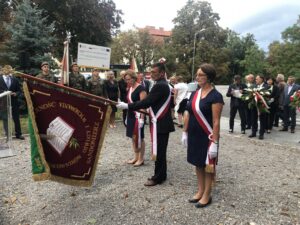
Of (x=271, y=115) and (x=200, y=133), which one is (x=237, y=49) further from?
(x=200, y=133)

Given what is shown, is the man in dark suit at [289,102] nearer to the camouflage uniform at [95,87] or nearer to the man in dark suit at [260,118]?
the man in dark suit at [260,118]

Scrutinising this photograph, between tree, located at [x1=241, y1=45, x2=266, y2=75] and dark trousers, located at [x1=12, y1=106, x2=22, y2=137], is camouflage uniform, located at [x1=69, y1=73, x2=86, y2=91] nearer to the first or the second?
dark trousers, located at [x1=12, y1=106, x2=22, y2=137]

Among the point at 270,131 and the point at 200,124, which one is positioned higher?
the point at 200,124

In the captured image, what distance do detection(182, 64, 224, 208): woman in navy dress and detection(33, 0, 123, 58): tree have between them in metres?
19.7

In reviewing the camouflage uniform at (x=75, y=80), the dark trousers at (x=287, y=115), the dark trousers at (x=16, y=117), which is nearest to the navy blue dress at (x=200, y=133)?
the dark trousers at (x=16, y=117)

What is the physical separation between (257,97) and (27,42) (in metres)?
9.45

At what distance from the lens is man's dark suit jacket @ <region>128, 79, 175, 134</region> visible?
502cm

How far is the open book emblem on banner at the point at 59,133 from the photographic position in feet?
14.5

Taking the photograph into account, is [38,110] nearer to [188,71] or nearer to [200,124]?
[200,124]

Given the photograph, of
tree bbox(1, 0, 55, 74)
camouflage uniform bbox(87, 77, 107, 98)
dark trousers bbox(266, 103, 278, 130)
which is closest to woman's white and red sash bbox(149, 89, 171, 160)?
camouflage uniform bbox(87, 77, 107, 98)

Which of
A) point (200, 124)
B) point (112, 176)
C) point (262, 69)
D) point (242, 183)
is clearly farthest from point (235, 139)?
point (262, 69)

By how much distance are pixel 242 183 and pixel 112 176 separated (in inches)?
92.0

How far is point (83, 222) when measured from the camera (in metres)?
4.25

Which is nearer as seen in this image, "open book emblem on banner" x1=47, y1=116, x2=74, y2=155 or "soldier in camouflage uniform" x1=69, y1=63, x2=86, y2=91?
"open book emblem on banner" x1=47, y1=116, x2=74, y2=155
